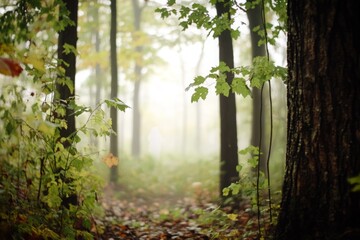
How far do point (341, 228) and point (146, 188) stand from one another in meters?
8.03

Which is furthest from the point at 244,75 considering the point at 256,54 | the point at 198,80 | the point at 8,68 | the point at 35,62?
the point at 256,54

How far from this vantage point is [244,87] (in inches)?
140

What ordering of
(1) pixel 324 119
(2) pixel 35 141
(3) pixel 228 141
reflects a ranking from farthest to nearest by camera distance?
(3) pixel 228 141
(2) pixel 35 141
(1) pixel 324 119

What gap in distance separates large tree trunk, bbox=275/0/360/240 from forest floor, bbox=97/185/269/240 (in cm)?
120

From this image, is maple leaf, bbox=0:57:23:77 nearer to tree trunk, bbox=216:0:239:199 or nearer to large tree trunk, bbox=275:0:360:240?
large tree trunk, bbox=275:0:360:240

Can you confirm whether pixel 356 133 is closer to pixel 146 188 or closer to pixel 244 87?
pixel 244 87

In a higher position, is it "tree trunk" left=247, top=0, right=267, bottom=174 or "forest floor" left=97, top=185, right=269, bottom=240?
"tree trunk" left=247, top=0, right=267, bottom=174

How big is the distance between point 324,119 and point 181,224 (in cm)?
351

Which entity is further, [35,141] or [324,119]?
[35,141]

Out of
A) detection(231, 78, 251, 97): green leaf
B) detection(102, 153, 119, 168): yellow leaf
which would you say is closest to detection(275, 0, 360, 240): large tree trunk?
detection(231, 78, 251, 97): green leaf

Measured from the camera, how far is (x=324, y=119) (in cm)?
266

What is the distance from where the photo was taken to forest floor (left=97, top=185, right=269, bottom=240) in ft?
13.6

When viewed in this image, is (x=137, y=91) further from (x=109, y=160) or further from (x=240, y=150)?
(x=240, y=150)

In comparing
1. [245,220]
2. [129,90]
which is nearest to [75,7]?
[245,220]
